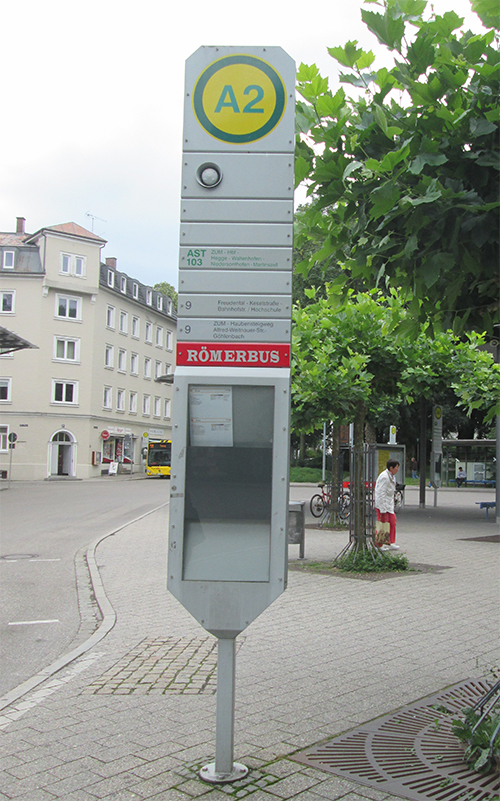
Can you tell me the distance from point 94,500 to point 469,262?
83.4 ft

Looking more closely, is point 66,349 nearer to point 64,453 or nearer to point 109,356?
point 109,356

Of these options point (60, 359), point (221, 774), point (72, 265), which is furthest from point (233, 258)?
point (72, 265)

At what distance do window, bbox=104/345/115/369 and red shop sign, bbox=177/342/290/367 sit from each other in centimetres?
5220

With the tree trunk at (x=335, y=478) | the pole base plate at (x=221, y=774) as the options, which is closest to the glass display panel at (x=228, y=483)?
the pole base plate at (x=221, y=774)

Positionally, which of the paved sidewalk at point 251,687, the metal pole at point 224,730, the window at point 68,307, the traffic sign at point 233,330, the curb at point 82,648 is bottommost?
the curb at point 82,648

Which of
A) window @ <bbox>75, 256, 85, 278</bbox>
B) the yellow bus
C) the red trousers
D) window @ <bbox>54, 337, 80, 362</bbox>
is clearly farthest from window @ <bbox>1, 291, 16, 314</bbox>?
the red trousers

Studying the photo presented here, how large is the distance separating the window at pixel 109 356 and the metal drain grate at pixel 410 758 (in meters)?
51.8

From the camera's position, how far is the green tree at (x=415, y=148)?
3.58 m

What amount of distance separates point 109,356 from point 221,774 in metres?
53.2

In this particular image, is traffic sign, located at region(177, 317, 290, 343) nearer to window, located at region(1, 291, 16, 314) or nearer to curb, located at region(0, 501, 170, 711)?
curb, located at region(0, 501, 170, 711)

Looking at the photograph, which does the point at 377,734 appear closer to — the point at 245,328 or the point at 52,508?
the point at 245,328

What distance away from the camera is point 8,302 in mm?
50375

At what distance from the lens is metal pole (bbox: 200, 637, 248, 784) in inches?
144

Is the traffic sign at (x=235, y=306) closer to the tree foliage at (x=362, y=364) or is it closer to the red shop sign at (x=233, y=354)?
the red shop sign at (x=233, y=354)
